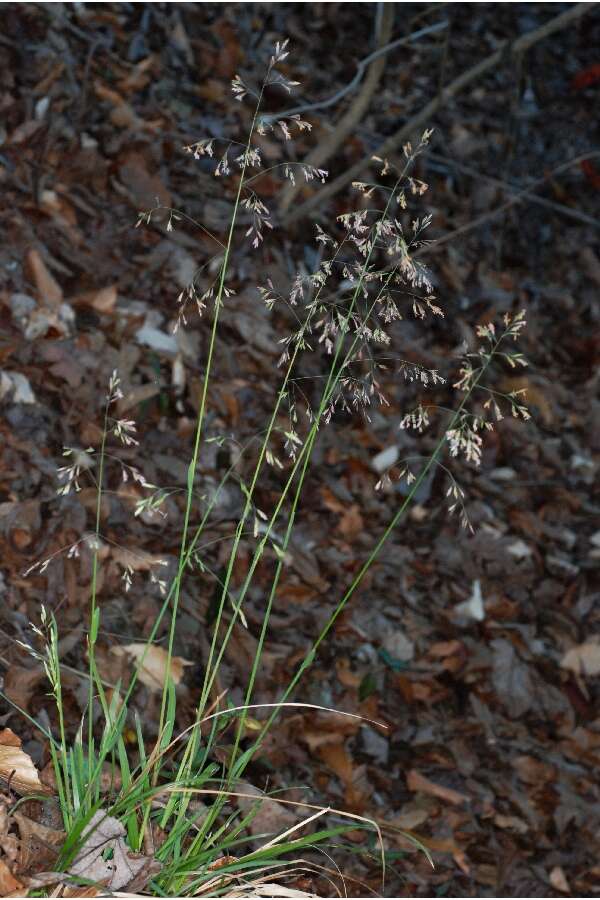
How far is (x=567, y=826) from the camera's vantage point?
9.37ft

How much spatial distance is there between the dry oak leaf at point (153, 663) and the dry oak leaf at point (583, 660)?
4.86ft

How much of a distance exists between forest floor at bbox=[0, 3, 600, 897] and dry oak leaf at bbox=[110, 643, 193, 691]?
0.03 metres

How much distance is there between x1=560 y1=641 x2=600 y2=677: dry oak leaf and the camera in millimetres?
3336

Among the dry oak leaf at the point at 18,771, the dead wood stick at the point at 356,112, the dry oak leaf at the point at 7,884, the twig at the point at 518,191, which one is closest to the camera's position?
the dry oak leaf at the point at 7,884

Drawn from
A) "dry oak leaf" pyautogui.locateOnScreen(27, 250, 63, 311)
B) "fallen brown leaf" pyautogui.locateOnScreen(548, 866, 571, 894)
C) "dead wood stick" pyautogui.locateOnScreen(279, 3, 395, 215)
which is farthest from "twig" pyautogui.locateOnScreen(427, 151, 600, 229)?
"fallen brown leaf" pyautogui.locateOnScreen(548, 866, 571, 894)

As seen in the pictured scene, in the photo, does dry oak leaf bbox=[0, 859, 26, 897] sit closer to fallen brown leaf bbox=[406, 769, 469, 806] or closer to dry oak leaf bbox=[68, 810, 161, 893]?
dry oak leaf bbox=[68, 810, 161, 893]

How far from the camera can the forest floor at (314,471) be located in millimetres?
2633

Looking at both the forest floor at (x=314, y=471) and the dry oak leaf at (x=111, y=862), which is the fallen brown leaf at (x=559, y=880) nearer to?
the forest floor at (x=314, y=471)

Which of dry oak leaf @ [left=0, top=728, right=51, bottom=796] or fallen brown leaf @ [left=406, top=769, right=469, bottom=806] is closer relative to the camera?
dry oak leaf @ [left=0, top=728, right=51, bottom=796]

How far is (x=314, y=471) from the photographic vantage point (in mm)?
3455

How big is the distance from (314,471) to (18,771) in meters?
1.98

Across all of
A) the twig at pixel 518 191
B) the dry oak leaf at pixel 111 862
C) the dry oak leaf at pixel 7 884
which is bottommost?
the twig at pixel 518 191

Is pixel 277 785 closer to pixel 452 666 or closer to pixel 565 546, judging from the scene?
pixel 452 666

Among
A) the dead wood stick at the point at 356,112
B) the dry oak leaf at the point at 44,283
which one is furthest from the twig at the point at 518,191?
the dry oak leaf at the point at 44,283
